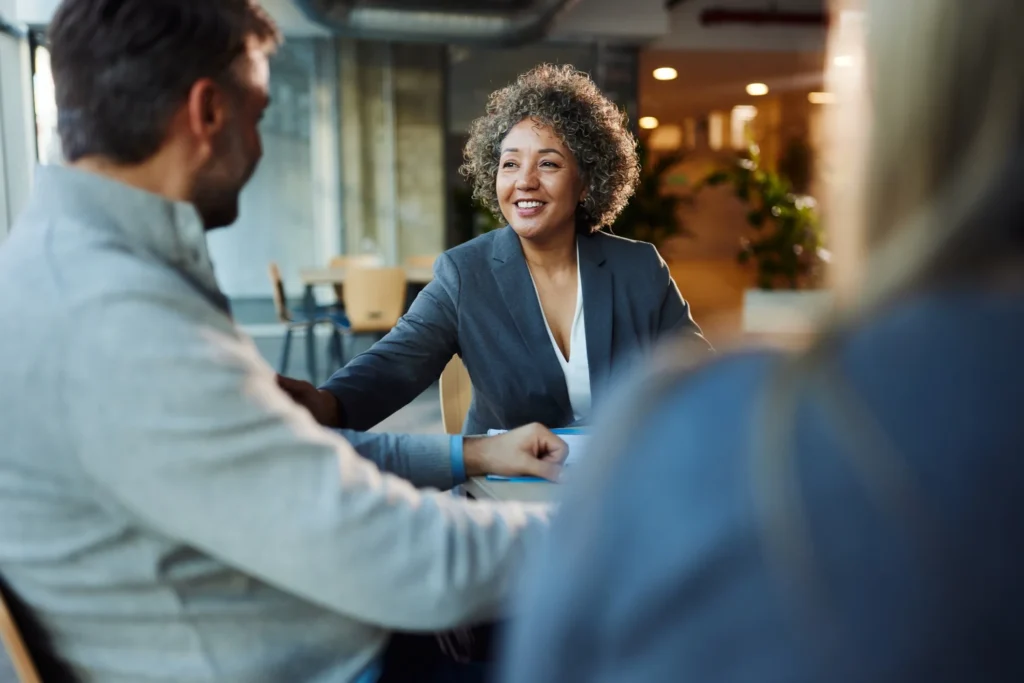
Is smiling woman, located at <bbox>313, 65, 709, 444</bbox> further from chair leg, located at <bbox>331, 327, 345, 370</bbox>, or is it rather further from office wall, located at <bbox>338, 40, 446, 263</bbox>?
office wall, located at <bbox>338, 40, 446, 263</bbox>

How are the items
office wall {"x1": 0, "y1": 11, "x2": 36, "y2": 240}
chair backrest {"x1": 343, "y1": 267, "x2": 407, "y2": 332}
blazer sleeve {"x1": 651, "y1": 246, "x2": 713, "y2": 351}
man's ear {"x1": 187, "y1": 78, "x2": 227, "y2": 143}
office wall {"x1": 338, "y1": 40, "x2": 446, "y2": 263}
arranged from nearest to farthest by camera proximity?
man's ear {"x1": 187, "y1": 78, "x2": 227, "y2": 143} < blazer sleeve {"x1": 651, "y1": 246, "x2": 713, "y2": 351} < chair backrest {"x1": 343, "y1": 267, "x2": 407, "y2": 332} < office wall {"x1": 0, "y1": 11, "x2": 36, "y2": 240} < office wall {"x1": 338, "y1": 40, "x2": 446, "y2": 263}

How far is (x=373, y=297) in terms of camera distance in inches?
233

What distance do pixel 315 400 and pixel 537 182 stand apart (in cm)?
91

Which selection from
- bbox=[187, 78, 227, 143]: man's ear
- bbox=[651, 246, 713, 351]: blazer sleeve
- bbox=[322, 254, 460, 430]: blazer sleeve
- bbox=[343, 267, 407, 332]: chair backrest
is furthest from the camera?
bbox=[343, 267, 407, 332]: chair backrest

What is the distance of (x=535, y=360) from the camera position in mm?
2045

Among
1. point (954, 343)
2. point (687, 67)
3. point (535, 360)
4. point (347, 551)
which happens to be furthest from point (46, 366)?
point (687, 67)

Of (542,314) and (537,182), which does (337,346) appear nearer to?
(537,182)

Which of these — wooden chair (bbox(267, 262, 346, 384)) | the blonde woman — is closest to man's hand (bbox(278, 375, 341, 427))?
the blonde woman

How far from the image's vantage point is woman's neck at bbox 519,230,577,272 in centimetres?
223

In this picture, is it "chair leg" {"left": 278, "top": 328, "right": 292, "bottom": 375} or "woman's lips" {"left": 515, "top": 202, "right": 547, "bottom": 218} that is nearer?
"woman's lips" {"left": 515, "top": 202, "right": 547, "bottom": 218}

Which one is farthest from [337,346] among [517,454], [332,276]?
[517,454]

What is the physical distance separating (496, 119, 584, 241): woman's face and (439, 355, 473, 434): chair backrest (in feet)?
1.29

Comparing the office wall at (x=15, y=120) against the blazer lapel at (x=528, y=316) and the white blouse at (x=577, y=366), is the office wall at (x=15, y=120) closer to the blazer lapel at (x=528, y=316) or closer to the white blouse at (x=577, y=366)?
the blazer lapel at (x=528, y=316)

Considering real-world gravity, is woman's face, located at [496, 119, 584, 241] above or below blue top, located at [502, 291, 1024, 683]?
above
